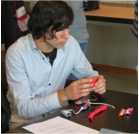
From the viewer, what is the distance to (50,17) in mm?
1354

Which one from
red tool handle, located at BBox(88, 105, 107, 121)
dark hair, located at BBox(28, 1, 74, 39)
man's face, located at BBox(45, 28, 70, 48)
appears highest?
dark hair, located at BBox(28, 1, 74, 39)

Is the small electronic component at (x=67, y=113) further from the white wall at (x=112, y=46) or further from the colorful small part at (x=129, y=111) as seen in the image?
the white wall at (x=112, y=46)

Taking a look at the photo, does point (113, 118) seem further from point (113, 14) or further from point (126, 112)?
point (113, 14)

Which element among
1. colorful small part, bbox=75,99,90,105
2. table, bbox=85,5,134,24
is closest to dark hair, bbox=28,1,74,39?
colorful small part, bbox=75,99,90,105

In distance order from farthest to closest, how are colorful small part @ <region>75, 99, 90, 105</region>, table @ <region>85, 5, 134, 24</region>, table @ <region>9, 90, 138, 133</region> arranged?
1. table @ <region>85, 5, 134, 24</region>
2. colorful small part @ <region>75, 99, 90, 105</region>
3. table @ <region>9, 90, 138, 133</region>

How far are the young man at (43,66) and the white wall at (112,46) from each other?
1.95m

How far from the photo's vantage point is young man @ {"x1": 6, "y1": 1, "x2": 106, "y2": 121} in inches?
50.8

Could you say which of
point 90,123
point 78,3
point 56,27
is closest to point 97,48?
point 78,3

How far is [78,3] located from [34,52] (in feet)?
2.81

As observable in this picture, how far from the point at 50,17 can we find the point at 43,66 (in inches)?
9.9

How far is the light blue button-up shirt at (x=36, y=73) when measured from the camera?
132 cm

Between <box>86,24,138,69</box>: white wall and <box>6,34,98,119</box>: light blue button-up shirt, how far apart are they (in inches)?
73.3

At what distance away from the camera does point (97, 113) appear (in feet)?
3.80

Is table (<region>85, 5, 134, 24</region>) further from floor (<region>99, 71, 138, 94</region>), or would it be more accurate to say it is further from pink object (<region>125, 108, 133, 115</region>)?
pink object (<region>125, 108, 133, 115</region>)
